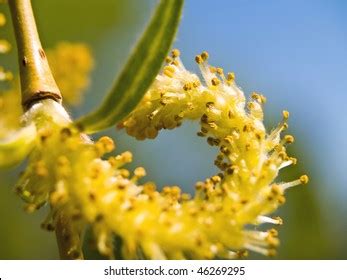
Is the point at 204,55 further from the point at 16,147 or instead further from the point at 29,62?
the point at 16,147

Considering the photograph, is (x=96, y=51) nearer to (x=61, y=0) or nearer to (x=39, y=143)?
(x=61, y=0)

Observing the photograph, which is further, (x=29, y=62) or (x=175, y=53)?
(x=175, y=53)

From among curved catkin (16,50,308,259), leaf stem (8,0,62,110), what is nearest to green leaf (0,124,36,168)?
curved catkin (16,50,308,259)

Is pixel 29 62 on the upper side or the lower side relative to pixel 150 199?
upper

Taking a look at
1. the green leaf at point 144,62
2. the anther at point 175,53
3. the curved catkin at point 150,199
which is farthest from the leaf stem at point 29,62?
the anther at point 175,53

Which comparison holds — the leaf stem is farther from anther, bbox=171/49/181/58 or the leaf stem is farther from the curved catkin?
anther, bbox=171/49/181/58

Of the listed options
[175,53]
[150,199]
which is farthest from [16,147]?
[175,53]

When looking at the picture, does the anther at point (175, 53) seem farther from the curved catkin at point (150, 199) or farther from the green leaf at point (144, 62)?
the green leaf at point (144, 62)
